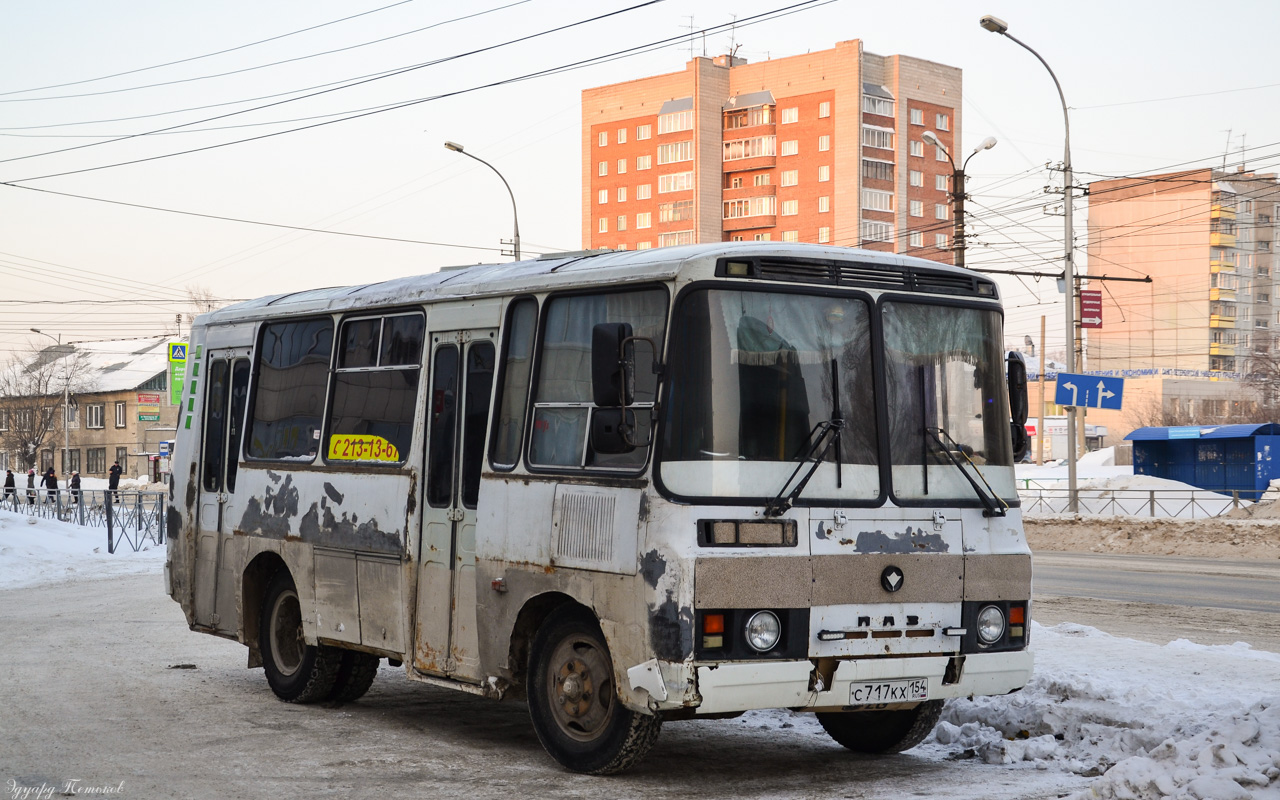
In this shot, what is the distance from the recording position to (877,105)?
339 ft

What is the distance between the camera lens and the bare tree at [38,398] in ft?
312

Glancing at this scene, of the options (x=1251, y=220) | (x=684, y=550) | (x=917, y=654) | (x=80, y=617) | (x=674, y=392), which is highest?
(x=1251, y=220)

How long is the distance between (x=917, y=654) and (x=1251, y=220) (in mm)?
131761

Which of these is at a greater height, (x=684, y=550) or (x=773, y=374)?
(x=773, y=374)

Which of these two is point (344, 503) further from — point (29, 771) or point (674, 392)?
point (674, 392)

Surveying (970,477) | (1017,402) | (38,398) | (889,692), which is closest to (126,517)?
(1017,402)

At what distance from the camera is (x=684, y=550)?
23.0 ft

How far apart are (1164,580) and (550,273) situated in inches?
674

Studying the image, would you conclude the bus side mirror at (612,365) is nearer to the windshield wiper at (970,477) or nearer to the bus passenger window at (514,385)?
the bus passenger window at (514,385)

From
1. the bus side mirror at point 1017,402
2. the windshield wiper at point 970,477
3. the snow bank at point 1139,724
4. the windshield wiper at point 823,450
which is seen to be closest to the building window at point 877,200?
the snow bank at point 1139,724

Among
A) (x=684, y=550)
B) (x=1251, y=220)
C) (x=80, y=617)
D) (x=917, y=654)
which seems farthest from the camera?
(x=1251, y=220)

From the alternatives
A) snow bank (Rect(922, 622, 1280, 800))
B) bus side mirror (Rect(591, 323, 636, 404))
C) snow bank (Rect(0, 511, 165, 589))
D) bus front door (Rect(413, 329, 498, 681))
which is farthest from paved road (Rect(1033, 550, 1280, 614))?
snow bank (Rect(0, 511, 165, 589))

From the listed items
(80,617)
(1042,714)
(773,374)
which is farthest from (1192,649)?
(80,617)

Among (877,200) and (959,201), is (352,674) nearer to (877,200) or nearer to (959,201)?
(959,201)
